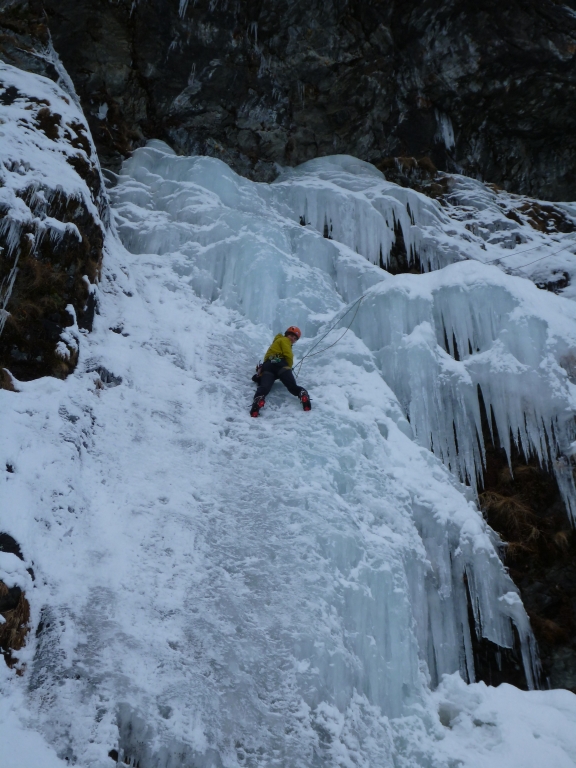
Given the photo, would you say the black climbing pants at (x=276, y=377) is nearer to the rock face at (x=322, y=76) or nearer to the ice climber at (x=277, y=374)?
the ice climber at (x=277, y=374)

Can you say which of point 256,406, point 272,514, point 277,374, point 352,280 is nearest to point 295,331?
point 277,374

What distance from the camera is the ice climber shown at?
6.74m

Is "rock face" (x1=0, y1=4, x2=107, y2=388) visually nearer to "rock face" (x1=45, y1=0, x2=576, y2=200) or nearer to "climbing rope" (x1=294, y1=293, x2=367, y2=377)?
"climbing rope" (x1=294, y1=293, x2=367, y2=377)

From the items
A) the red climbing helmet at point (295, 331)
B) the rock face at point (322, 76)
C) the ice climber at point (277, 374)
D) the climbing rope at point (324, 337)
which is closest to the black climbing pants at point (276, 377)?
the ice climber at point (277, 374)

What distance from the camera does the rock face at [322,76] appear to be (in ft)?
39.0

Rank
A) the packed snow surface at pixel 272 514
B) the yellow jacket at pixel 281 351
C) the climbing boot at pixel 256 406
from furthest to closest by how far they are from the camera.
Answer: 1. the yellow jacket at pixel 281 351
2. the climbing boot at pixel 256 406
3. the packed snow surface at pixel 272 514

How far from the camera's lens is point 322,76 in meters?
13.1

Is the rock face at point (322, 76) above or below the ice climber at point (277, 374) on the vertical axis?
above

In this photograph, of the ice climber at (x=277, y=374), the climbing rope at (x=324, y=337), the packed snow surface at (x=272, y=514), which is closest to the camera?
the packed snow surface at (x=272, y=514)

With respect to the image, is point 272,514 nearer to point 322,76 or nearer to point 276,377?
point 276,377

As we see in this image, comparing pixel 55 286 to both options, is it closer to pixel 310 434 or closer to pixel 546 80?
pixel 310 434

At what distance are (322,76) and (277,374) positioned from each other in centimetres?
892

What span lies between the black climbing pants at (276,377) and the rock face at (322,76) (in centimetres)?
650

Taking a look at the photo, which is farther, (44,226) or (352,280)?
(352,280)
